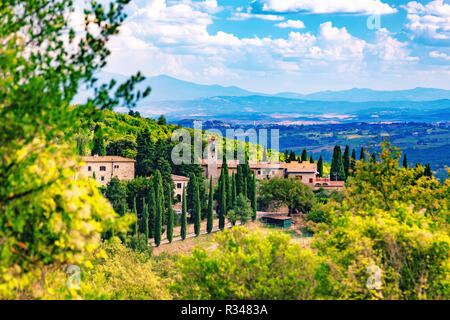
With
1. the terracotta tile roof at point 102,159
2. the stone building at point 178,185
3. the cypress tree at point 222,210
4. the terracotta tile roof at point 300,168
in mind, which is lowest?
the cypress tree at point 222,210

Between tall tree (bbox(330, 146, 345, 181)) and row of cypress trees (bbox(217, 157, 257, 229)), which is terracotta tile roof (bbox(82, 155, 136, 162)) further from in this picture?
tall tree (bbox(330, 146, 345, 181))

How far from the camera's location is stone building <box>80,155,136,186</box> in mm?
62719

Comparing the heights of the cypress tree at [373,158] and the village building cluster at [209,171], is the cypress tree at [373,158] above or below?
above

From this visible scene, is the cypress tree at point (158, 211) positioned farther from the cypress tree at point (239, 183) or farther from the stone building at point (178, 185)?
the cypress tree at point (239, 183)

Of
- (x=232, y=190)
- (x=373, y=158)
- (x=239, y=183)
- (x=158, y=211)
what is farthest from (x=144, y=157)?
(x=373, y=158)

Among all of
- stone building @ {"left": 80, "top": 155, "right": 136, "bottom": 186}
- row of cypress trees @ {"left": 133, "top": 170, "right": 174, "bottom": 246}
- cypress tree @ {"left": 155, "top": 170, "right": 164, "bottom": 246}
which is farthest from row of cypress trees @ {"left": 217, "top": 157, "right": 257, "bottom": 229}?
stone building @ {"left": 80, "top": 155, "right": 136, "bottom": 186}

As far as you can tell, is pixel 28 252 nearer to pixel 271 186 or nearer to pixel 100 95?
pixel 100 95

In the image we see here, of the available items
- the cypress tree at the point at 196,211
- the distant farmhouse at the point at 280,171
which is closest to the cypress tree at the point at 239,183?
the cypress tree at the point at 196,211

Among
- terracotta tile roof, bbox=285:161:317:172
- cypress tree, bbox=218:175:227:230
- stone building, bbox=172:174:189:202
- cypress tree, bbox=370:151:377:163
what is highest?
cypress tree, bbox=370:151:377:163

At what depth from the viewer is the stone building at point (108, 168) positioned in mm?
62719

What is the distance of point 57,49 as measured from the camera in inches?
388

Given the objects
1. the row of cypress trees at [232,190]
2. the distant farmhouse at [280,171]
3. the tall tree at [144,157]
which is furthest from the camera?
the distant farmhouse at [280,171]

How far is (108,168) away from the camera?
209ft

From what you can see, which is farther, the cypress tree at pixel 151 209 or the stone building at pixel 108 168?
the stone building at pixel 108 168
